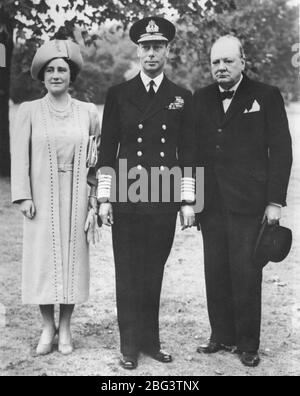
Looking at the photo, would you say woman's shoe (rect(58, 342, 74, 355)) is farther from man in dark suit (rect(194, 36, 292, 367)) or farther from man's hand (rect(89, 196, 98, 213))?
man in dark suit (rect(194, 36, 292, 367))

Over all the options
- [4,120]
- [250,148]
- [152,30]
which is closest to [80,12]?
[4,120]

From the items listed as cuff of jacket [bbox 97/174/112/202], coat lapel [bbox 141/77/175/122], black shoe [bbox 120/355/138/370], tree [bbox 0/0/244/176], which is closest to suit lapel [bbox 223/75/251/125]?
coat lapel [bbox 141/77/175/122]

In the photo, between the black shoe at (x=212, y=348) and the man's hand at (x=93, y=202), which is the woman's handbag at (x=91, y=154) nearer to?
the man's hand at (x=93, y=202)

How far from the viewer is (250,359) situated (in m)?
3.86

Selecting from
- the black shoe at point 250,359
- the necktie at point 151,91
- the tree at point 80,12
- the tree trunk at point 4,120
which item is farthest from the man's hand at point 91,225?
the tree trunk at point 4,120

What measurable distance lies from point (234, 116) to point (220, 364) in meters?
1.57

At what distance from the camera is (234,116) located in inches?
149

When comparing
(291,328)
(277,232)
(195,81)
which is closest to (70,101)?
(277,232)

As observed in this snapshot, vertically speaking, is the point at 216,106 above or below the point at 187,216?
above

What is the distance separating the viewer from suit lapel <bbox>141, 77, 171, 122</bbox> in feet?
12.1

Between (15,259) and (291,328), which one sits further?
(15,259)

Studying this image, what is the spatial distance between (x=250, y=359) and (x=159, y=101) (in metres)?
1.72

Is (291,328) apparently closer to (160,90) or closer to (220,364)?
(220,364)

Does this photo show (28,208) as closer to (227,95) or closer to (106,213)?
(106,213)
